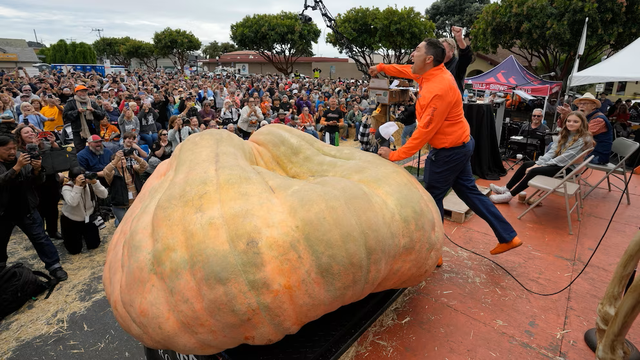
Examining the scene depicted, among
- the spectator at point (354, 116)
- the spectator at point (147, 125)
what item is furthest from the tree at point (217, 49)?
the spectator at point (147, 125)

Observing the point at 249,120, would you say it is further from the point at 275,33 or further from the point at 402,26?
the point at 275,33

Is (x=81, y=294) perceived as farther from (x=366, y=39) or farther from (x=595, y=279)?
(x=366, y=39)

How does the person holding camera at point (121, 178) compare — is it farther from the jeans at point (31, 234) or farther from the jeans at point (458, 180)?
the jeans at point (458, 180)

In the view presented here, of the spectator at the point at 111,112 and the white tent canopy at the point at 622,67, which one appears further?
the spectator at the point at 111,112

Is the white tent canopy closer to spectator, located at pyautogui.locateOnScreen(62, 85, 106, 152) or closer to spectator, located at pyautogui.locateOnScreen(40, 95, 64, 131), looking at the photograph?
spectator, located at pyautogui.locateOnScreen(62, 85, 106, 152)

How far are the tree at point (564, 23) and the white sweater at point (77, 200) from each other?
22.2 metres

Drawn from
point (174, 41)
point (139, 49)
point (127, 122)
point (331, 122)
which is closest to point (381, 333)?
point (127, 122)

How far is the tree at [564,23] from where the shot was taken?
1736cm

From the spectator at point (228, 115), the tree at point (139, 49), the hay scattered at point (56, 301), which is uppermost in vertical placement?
the tree at point (139, 49)

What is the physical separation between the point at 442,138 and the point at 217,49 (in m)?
82.8

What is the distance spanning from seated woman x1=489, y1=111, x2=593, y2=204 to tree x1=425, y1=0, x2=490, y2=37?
37039 mm

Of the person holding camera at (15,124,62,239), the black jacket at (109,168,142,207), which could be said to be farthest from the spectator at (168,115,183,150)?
the person holding camera at (15,124,62,239)

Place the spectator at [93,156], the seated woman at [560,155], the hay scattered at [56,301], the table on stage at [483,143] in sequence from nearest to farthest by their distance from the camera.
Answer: the hay scattered at [56,301]
the seated woman at [560,155]
the spectator at [93,156]
the table on stage at [483,143]

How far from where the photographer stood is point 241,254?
1725 millimetres
